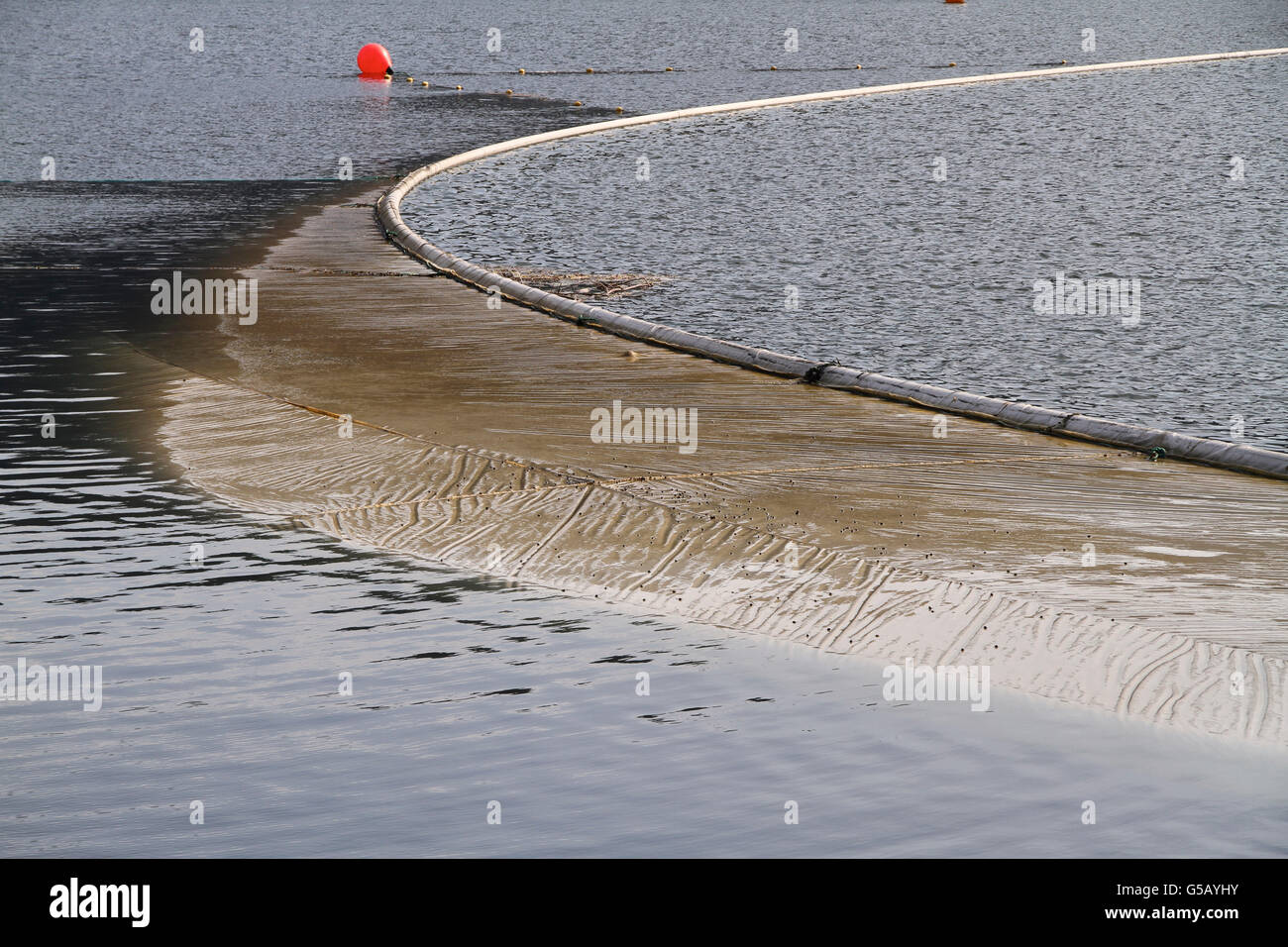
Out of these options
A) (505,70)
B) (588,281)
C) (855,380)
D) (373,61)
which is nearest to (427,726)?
(855,380)

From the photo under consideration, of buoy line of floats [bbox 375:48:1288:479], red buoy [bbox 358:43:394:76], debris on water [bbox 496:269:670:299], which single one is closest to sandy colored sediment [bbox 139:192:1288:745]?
buoy line of floats [bbox 375:48:1288:479]

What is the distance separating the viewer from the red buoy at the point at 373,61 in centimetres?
2966

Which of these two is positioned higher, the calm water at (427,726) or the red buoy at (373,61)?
the red buoy at (373,61)

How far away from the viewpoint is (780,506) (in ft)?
18.7

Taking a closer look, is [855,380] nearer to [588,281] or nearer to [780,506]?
[780,506]

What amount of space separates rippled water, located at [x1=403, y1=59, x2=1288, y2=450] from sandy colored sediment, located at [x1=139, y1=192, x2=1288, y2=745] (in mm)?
1538

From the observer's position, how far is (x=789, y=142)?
19.0 m

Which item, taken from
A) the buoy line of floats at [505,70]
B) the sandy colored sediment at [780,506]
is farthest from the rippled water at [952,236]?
the buoy line of floats at [505,70]

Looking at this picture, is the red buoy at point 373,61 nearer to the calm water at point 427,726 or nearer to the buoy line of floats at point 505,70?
the buoy line of floats at point 505,70

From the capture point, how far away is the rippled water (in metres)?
8.69

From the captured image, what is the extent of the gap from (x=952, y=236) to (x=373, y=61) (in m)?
19.5

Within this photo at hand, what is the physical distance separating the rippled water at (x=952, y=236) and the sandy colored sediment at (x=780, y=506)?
154 cm
